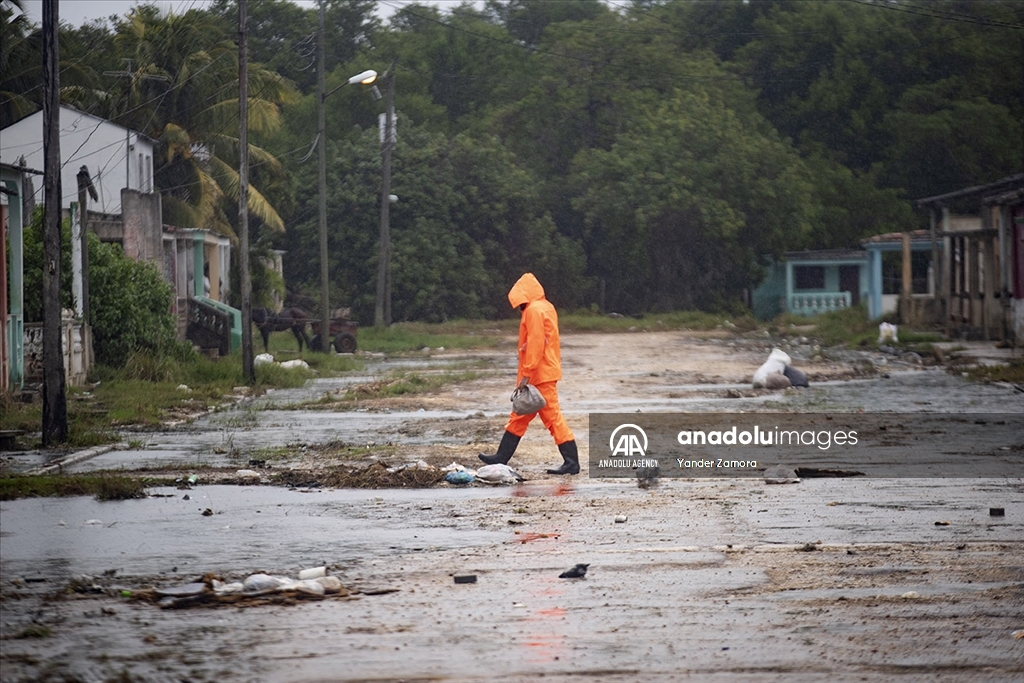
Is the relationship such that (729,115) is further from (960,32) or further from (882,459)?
(882,459)

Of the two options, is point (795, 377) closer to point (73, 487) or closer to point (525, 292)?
point (525, 292)

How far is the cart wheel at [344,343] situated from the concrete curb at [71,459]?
20.6 m

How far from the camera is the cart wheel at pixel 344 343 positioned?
35.3 m

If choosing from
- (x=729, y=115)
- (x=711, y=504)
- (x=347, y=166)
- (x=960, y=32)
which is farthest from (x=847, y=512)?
(x=960, y=32)

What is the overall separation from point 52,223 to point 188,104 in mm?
24638

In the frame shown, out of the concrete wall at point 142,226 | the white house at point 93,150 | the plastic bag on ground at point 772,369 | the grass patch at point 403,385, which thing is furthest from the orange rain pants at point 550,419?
the white house at point 93,150

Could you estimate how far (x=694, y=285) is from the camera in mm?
59938

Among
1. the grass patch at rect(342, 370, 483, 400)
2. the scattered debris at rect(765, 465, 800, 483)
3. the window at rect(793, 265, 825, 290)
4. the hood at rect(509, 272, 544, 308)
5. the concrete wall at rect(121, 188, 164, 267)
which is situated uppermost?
the concrete wall at rect(121, 188, 164, 267)

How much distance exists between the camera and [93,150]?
1331 inches

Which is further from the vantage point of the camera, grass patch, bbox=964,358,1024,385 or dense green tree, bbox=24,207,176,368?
dense green tree, bbox=24,207,176,368

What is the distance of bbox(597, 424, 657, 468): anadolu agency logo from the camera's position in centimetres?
1297

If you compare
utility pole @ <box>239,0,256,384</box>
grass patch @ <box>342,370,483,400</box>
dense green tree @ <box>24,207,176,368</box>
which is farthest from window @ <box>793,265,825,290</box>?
dense green tree @ <box>24,207,176,368</box>

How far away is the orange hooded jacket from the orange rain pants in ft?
0.30

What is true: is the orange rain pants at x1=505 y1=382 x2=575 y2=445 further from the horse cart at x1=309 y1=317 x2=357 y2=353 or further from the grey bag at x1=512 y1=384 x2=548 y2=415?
the horse cart at x1=309 y1=317 x2=357 y2=353
